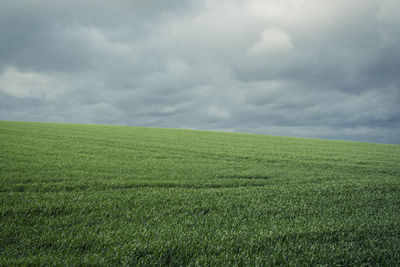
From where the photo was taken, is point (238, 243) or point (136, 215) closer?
point (238, 243)

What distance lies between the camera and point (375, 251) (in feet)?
13.7

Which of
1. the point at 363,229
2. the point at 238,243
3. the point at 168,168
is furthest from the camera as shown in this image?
the point at 168,168

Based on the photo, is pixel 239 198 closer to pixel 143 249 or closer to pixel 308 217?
pixel 308 217

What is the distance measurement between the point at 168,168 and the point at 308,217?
7.09m

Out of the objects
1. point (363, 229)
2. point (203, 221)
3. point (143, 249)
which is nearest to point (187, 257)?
point (143, 249)

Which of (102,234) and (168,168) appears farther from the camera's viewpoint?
(168,168)

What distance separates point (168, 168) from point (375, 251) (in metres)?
8.62

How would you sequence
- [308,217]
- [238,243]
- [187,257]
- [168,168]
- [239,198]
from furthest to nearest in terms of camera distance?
1. [168,168]
2. [239,198]
3. [308,217]
4. [238,243]
5. [187,257]

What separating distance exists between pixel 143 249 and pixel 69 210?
259 cm

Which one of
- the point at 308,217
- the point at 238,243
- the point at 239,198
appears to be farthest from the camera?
the point at 239,198

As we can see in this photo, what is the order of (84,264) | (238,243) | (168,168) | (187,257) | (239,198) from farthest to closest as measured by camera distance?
(168,168) → (239,198) → (238,243) → (187,257) → (84,264)

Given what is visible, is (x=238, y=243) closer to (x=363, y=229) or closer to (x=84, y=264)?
(x=84, y=264)

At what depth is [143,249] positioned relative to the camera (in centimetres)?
375

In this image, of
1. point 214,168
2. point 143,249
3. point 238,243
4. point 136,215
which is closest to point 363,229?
point 238,243
